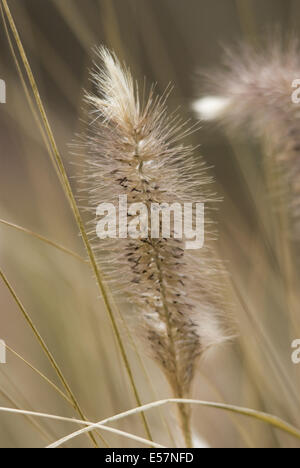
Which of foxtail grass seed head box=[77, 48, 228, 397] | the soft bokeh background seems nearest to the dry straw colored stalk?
foxtail grass seed head box=[77, 48, 228, 397]

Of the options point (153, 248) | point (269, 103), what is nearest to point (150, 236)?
point (153, 248)

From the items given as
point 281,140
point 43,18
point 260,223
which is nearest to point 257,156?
point 260,223

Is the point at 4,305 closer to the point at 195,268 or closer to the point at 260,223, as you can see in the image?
the point at 260,223

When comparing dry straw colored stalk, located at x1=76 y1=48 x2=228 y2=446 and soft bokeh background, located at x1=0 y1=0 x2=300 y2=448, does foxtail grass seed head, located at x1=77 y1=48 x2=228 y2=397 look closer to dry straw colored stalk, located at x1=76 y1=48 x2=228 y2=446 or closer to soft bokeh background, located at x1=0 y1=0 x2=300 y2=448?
dry straw colored stalk, located at x1=76 y1=48 x2=228 y2=446

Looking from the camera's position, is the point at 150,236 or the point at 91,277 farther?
the point at 91,277

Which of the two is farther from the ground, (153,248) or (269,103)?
(269,103)

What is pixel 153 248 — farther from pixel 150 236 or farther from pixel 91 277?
pixel 91 277
